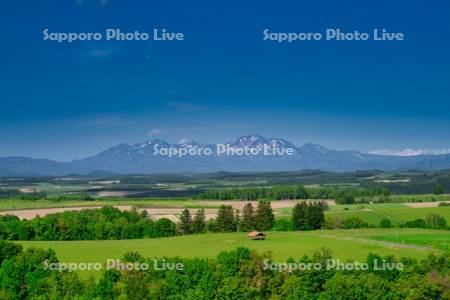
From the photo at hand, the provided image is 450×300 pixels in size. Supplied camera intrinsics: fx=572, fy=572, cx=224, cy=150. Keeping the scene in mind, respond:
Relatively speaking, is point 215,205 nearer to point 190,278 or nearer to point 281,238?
point 281,238

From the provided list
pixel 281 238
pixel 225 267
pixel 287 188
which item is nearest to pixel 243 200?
pixel 287 188

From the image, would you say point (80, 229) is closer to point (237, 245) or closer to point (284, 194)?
point (237, 245)

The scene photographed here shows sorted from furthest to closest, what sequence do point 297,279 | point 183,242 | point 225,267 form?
1. point 183,242
2. point 225,267
3. point 297,279

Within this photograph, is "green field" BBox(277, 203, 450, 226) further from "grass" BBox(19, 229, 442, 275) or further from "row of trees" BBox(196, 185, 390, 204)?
"row of trees" BBox(196, 185, 390, 204)

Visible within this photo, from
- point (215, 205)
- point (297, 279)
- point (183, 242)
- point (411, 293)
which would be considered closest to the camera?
point (411, 293)

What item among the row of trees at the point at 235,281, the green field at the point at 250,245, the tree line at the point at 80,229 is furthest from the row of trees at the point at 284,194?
the row of trees at the point at 235,281

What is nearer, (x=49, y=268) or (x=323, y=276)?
(x=323, y=276)

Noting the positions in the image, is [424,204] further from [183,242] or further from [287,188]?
[183,242]
